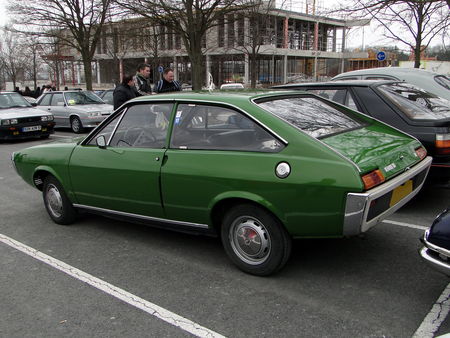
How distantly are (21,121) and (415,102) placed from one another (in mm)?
11312

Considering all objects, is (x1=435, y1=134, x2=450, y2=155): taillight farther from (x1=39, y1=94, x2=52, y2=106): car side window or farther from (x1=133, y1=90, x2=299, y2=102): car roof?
(x1=39, y1=94, x2=52, y2=106): car side window

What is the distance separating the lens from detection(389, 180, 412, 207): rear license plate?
337cm

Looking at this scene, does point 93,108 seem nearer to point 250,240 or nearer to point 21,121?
point 21,121

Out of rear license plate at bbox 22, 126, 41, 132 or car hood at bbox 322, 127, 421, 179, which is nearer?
car hood at bbox 322, 127, 421, 179

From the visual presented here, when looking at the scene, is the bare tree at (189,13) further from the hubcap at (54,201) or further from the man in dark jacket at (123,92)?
the hubcap at (54,201)

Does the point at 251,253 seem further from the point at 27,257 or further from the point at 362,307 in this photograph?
the point at 27,257

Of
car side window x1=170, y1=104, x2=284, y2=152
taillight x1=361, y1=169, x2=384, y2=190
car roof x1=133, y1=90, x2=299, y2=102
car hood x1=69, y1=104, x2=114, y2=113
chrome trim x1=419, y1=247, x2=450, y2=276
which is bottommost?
chrome trim x1=419, y1=247, x2=450, y2=276

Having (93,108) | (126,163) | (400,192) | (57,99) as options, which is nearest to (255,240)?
(400,192)

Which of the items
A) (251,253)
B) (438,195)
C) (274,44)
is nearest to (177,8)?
(438,195)

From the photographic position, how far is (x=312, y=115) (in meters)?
3.98

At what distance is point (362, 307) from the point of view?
305cm

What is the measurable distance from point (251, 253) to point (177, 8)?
616 inches

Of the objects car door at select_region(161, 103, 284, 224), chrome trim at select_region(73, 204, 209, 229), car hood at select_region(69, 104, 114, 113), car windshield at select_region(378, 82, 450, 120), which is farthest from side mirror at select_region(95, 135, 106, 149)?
car hood at select_region(69, 104, 114, 113)

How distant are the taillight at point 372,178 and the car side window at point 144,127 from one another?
6.28 ft
